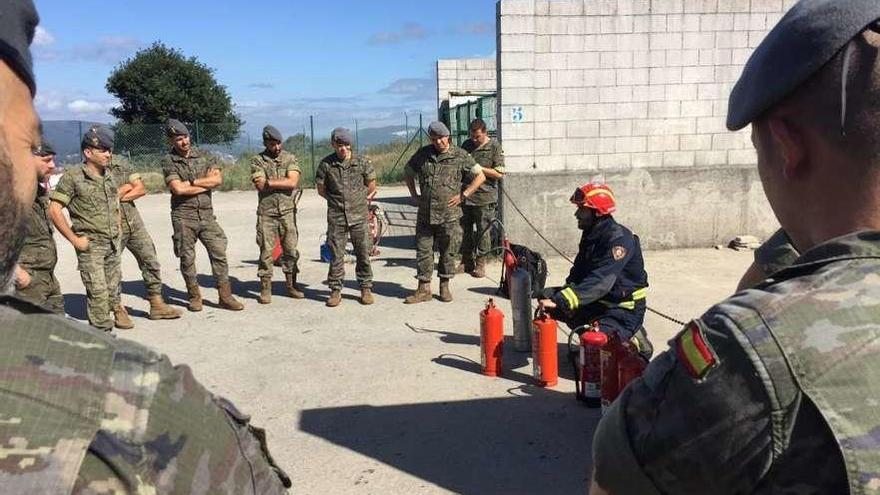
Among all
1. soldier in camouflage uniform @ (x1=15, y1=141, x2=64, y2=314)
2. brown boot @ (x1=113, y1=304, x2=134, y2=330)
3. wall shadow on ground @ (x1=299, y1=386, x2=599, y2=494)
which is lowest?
wall shadow on ground @ (x1=299, y1=386, x2=599, y2=494)

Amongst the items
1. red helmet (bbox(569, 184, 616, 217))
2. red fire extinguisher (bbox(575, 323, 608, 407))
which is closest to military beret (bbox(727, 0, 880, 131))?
→ red fire extinguisher (bbox(575, 323, 608, 407))

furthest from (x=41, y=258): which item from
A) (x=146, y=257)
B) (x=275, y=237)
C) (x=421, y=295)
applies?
(x=421, y=295)

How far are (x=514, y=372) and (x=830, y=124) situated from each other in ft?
13.9

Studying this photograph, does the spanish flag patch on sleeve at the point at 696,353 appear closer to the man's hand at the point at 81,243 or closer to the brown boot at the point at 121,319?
the man's hand at the point at 81,243

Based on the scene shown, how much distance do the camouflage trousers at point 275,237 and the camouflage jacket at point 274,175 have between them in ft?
0.25

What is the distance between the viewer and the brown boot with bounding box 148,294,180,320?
6.75 metres

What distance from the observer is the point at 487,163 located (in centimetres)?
823

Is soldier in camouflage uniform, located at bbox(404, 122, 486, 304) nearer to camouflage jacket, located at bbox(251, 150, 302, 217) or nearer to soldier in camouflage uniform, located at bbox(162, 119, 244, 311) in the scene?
camouflage jacket, located at bbox(251, 150, 302, 217)

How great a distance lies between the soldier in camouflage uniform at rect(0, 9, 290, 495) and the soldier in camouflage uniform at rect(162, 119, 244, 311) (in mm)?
6243

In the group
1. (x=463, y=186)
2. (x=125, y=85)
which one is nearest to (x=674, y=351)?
(x=463, y=186)

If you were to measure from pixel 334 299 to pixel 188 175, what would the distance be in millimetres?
1927

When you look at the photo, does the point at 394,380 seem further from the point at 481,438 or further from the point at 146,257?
the point at 146,257

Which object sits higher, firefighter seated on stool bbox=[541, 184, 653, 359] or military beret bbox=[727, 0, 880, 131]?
military beret bbox=[727, 0, 880, 131]

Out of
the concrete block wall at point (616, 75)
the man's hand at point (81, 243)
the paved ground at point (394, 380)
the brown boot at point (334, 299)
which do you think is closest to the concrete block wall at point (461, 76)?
the concrete block wall at point (616, 75)
